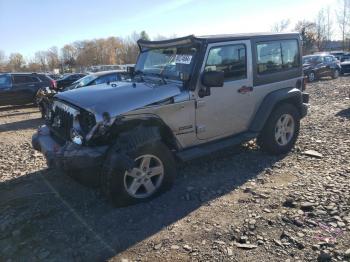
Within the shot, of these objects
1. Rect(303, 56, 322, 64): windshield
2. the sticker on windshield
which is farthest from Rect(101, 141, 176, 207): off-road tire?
Rect(303, 56, 322, 64): windshield

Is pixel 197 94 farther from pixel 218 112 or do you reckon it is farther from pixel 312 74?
pixel 312 74

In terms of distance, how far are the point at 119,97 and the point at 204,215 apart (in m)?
1.76

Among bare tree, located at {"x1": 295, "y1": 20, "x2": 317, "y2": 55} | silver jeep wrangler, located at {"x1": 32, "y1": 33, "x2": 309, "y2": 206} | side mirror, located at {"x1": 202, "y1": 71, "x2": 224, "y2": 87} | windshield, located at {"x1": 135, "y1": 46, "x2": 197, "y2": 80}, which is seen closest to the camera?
silver jeep wrangler, located at {"x1": 32, "y1": 33, "x2": 309, "y2": 206}

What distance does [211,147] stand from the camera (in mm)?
5258

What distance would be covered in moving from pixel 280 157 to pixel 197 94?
83.7 inches

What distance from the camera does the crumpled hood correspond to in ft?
14.1

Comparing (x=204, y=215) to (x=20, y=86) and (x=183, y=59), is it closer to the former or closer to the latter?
(x=183, y=59)

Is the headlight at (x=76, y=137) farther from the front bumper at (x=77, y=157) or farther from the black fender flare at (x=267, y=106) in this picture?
the black fender flare at (x=267, y=106)

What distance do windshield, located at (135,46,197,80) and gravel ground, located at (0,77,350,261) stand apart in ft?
5.02

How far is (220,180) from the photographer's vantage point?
524 centimetres

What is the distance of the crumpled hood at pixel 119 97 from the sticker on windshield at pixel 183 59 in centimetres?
40

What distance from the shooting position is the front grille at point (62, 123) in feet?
15.6

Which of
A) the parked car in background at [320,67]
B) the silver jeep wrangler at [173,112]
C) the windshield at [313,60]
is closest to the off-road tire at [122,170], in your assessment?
the silver jeep wrangler at [173,112]

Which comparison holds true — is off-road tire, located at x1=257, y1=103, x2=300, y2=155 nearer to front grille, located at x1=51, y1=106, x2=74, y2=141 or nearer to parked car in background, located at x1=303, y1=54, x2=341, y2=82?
front grille, located at x1=51, y1=106, x2=74, y2=141
